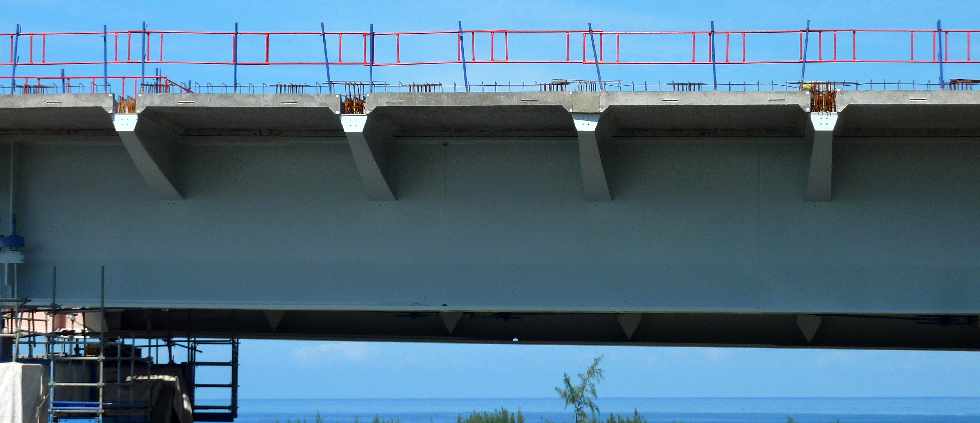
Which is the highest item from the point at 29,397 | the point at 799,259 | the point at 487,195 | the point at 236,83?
the point at 236,83

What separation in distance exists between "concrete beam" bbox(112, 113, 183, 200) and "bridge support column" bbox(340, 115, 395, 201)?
2725 millimetres

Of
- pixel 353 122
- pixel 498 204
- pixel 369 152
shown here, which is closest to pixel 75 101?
pixel 353 122

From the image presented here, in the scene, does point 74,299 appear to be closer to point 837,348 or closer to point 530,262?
point 530,262

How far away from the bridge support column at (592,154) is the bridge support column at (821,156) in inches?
108

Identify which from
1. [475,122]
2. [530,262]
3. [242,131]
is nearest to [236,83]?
[242,131]

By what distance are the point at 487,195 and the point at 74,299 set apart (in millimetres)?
6346

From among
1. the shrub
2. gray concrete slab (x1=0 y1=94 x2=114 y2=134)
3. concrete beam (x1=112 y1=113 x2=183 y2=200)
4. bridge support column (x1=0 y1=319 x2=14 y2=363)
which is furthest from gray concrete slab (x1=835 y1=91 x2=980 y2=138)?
bridge support column (x1=0 y1=319 x2=14 y2=363)

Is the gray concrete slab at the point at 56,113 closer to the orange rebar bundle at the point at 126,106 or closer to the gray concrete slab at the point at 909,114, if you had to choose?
the orange rebar bundle at the point at 126,106

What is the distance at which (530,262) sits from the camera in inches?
725

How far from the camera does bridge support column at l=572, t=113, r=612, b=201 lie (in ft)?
55.5

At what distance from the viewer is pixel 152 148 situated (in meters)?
18.3

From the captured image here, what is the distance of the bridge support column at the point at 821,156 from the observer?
16.7 meters

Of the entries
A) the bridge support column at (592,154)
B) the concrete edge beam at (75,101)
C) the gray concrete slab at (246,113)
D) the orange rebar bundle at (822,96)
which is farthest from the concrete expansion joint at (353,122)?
the orange rebar bundle at (822,96)

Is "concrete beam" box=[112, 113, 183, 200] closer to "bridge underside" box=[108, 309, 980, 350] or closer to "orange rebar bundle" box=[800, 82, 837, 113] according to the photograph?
"bridge underside" box=[108, 309, 980, 350]
